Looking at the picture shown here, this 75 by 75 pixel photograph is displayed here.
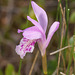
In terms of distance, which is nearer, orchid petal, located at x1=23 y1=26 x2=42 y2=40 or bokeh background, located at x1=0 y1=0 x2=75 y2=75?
orchid petal, located at x1=23 y1=26 x2=42 y2=40

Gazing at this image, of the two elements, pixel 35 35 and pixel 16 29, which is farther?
pixel 16 29

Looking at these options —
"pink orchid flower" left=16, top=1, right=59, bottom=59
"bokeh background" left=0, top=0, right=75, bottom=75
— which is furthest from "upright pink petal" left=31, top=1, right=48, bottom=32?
"bokeh background" left=0, top=0, right=75, bottom=75

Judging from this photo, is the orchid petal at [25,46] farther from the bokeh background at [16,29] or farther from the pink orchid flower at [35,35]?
the bokeh background at [16,29]

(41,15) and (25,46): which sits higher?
(41,15)

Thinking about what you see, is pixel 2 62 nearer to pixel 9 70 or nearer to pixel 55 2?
pixel 9 70

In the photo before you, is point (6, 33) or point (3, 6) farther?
point (3, 6)

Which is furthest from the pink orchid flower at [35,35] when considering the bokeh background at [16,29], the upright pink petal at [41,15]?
the bokeh background at [16,29]

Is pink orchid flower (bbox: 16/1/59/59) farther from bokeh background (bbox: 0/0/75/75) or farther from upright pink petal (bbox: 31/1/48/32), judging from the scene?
bokeh background (bbox: 0/0/75/75)

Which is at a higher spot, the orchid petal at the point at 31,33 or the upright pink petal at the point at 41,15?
the upright pink petal at the point at 41,15

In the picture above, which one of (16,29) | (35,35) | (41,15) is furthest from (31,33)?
(16,29)

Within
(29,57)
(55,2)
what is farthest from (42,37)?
(55,2)

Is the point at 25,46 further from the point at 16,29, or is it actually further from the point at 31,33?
the point at 16,29
